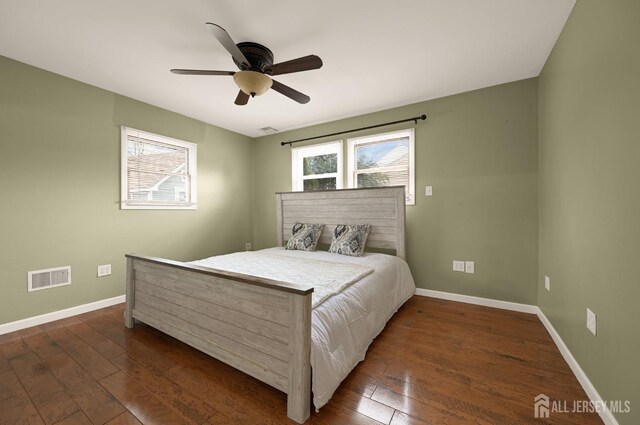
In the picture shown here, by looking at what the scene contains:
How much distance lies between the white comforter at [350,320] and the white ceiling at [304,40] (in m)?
1.97

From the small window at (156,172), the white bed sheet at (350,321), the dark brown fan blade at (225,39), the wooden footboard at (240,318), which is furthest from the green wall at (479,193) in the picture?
the small window at (156,172)

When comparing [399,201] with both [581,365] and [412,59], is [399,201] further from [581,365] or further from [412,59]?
[581,365]

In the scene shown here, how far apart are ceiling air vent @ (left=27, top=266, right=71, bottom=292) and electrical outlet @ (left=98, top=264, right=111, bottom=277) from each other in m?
0.26

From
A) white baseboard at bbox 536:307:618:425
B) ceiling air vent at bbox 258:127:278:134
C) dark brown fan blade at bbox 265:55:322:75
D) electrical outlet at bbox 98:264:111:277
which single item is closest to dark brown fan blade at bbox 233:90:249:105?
dark brown fan blade at bbox 265:55:322:75

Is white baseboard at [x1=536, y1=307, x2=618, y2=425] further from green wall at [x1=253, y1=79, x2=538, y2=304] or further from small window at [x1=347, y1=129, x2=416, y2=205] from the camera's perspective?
small window at [x1=347, y1=129, x2=416, y2=205]

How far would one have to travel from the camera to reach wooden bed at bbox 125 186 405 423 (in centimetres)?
133

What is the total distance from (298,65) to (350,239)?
2012mm

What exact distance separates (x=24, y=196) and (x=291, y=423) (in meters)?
3.08

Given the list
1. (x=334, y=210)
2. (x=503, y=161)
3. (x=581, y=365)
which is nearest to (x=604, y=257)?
(x=581, y=365)

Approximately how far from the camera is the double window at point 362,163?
3.39 meters

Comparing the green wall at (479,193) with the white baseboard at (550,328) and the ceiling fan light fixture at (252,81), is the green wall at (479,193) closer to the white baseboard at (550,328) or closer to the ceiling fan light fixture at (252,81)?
the white baseboard at (550,328)

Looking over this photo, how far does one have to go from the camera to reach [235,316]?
1627 mm

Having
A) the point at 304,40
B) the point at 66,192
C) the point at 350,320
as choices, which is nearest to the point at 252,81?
the point at 304,40

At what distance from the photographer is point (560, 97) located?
6.73 ft
